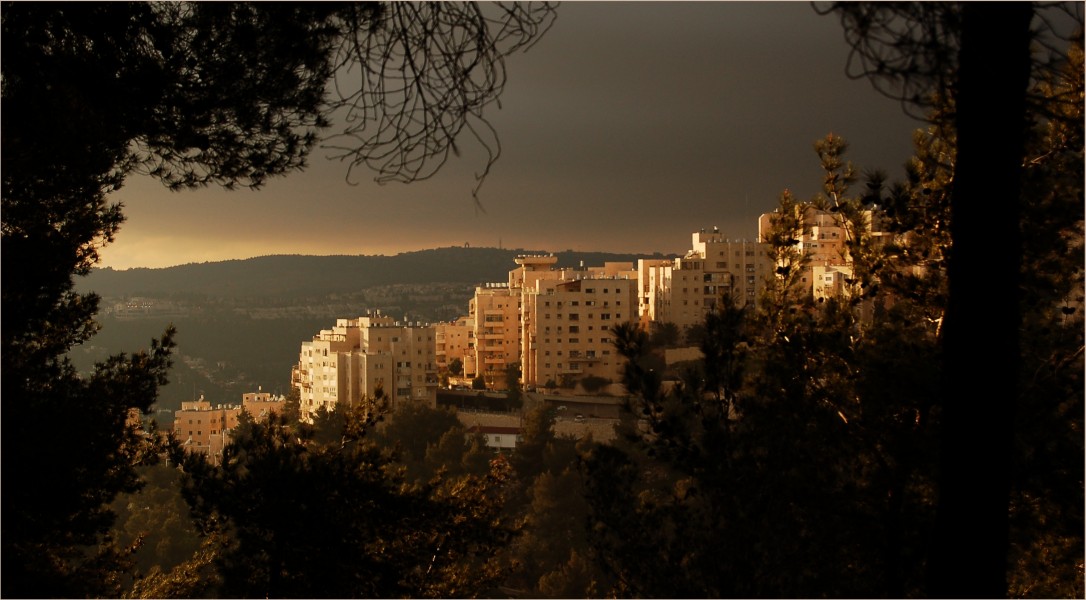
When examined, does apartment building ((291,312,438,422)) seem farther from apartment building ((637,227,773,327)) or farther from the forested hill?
the forested hill

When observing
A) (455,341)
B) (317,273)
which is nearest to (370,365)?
(455,341)

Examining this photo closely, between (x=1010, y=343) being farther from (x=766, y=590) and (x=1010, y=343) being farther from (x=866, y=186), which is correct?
(x=866, y=186)

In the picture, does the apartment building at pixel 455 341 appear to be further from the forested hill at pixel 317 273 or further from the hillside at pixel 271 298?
the forested hill at pixel 317 273

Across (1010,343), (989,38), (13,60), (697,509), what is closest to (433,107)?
(989,38)

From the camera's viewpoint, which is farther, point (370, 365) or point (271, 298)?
point (271, 298)

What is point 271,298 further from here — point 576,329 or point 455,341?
point 576,329

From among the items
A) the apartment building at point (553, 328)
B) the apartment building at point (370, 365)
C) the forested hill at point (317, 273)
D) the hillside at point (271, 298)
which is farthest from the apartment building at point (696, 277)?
the forested hill at point (317, 273)
